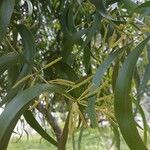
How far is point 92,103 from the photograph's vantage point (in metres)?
0.40

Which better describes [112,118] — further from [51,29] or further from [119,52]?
[51,29]

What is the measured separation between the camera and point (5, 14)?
0.42 meters

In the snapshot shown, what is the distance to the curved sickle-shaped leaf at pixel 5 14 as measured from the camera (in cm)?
41

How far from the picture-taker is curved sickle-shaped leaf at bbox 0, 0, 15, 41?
41 cm

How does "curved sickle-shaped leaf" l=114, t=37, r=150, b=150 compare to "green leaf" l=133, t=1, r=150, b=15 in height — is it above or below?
below

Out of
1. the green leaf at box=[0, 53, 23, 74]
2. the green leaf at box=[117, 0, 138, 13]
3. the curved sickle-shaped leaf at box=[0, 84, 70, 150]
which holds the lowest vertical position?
the curved sickle-shaped leaf at box=[0, 84, 70, 150]

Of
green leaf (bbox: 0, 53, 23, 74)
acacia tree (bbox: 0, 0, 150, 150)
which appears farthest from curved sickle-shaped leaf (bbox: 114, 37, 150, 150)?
green leaf (bbox: 0, 53, 23, 74)

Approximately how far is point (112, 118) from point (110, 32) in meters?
0.14

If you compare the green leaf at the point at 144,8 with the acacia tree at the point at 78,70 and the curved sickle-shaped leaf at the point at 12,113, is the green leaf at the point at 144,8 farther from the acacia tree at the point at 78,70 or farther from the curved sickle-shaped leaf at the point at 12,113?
the curved sickle-shaped leaf at the point at 12,113

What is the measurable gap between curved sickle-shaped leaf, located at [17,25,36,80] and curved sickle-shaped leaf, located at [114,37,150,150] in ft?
0.45

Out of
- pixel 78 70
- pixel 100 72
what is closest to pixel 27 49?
pixel 100 72

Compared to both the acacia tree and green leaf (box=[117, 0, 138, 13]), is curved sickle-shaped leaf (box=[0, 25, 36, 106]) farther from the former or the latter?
green leaf (box=[117, 0, 138, 13])

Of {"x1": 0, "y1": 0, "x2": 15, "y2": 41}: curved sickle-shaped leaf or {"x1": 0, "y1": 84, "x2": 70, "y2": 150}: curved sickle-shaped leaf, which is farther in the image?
{"x1": 0, "y1": 0, "x2": 15, "y2": 41}: curved sickle-shaped leaf


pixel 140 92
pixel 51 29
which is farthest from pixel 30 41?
pixel 51 29
